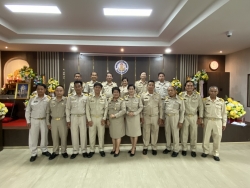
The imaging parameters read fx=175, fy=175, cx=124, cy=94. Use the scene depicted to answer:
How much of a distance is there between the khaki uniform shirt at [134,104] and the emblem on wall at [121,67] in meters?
4.10

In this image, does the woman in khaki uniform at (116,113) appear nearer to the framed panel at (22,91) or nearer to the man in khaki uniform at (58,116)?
the man in khaki uniform at (58,116)

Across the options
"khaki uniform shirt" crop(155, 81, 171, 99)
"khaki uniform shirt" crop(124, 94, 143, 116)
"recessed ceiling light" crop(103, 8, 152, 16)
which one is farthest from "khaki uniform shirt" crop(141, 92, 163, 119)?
"recessed ceiling light" crop(103, 8, 152, 16)

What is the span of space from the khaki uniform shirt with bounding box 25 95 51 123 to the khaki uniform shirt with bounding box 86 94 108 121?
36.7 inches

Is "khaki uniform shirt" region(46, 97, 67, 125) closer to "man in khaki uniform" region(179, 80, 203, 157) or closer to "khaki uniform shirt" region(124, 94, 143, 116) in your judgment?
"khaki uniform shirt" region(124, 94, 143, 116)

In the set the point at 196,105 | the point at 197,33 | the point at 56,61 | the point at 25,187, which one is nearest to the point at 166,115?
the point at 196,105

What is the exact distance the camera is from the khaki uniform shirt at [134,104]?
148 inches

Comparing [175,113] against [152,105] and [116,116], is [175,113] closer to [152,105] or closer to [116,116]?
[152,105]

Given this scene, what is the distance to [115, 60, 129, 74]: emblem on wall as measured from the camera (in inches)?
305

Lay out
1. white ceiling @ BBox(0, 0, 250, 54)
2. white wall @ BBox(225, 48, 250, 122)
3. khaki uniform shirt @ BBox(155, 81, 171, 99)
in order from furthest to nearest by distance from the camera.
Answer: white wall @ BBox(225, 48, 250, 122) → khaki uniform shirt @ BBox(155, 81, 171, 99) → white ceiling @ BBox(0, 0, 250, 54)

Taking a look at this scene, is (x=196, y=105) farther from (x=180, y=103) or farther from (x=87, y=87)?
(x=87, y=87)

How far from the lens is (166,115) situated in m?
3.90

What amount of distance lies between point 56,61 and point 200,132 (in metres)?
6.17

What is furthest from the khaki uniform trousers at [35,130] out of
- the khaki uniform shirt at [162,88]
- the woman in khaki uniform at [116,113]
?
the khaki uniform shirt at [162,88]

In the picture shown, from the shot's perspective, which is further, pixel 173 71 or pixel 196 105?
pixel 173 71
